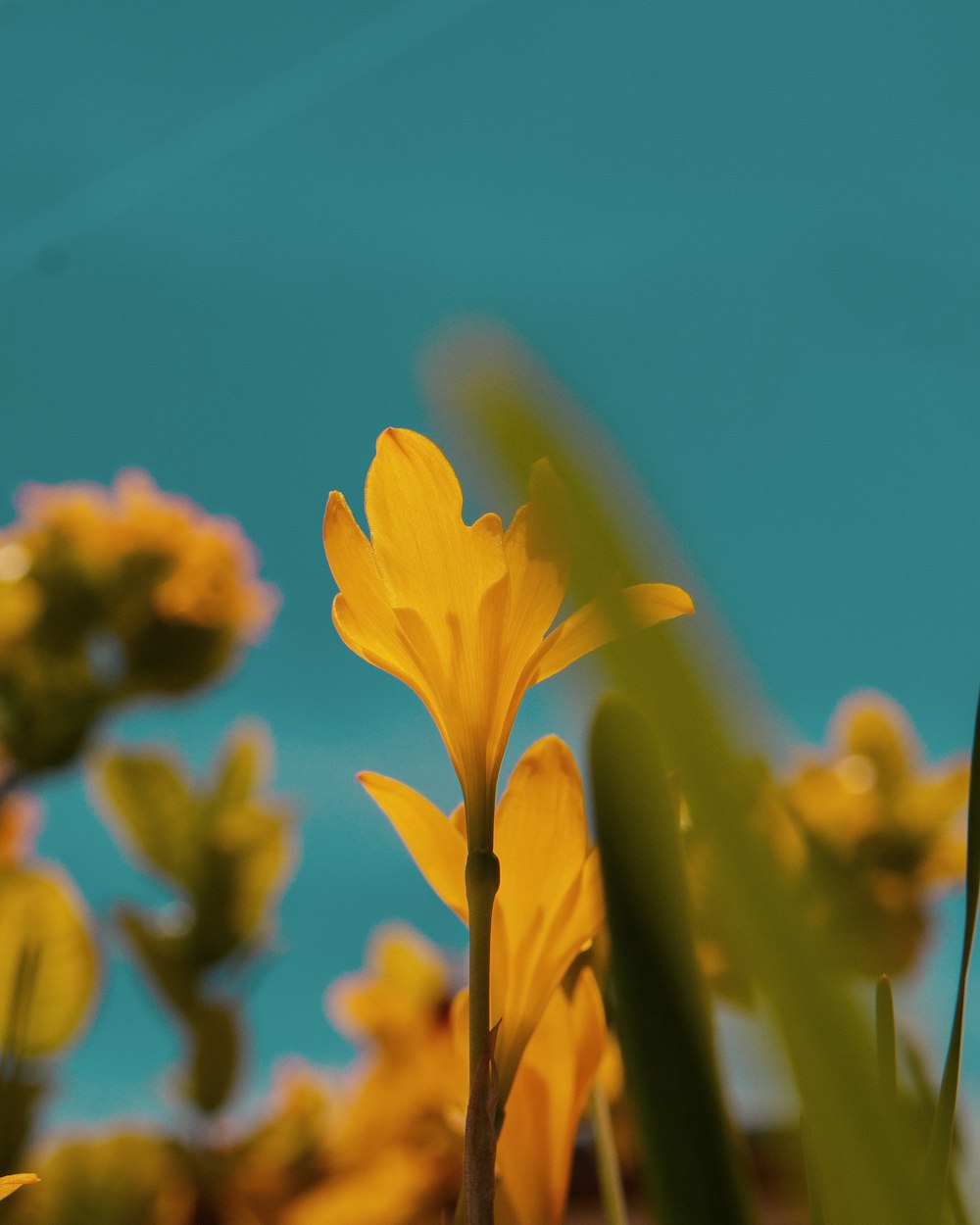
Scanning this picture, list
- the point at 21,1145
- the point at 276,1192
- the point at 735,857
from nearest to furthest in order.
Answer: the point at 735,857, the point at 21,1145, the point at 276,1192

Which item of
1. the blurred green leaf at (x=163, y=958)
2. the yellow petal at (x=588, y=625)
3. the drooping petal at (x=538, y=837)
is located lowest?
the drooping petal at (x=538, y=837)

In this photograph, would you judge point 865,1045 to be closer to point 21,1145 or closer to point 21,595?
point 21,1145

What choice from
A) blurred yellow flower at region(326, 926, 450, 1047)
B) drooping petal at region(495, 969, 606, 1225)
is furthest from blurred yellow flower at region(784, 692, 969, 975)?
drooping petal at region(495, 969, 606, 1225)

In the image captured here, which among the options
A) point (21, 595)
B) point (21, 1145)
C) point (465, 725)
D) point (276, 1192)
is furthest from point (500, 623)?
point (21, 595)

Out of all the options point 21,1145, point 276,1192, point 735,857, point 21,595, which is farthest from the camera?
point 21,595

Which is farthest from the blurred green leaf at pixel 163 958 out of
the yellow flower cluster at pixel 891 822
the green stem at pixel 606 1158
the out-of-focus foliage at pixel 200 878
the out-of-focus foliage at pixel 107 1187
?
the green stem at pixel 606 1158

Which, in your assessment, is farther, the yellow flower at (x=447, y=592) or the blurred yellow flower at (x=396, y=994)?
the blurred yellow flower at (x=396, y=994)

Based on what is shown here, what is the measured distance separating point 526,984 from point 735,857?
6 cm

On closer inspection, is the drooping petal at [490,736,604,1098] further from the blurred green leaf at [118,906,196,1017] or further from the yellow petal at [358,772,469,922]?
the blurred green leaf at [118,906,196,1017]

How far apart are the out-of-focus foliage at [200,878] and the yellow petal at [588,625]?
53 cm

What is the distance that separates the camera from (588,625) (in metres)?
0.11

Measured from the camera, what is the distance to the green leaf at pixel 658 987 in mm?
97

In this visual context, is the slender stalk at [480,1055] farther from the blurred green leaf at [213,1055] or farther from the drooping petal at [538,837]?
the blurred green leaf at [213,1055]

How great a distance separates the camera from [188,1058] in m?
0.59
